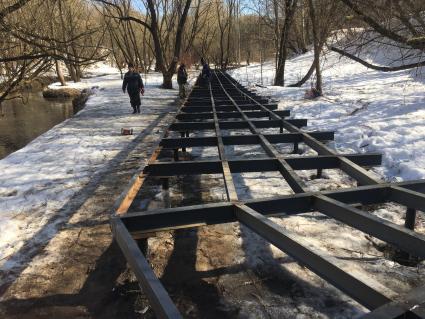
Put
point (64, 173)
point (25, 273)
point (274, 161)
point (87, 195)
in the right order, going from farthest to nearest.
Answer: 1. point (64, 173)
2. point (87, 195)
3. point (274, 161)
4. point (25, 273)

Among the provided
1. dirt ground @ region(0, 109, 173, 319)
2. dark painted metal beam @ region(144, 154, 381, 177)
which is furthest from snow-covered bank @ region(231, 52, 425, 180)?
dirt ground @ region(0, 109, 173, 319)

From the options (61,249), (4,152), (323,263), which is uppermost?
(323,263)

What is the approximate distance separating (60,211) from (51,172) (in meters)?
1.94

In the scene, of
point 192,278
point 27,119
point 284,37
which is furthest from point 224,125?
point 27,119

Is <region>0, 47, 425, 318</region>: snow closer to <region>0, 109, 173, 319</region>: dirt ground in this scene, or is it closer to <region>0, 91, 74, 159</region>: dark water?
<region>0, 109, 173, 319</region>: dirt ground

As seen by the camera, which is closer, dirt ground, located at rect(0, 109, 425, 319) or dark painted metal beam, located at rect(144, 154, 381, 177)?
dirt ground, located at rect(0, 109, 425, 319)

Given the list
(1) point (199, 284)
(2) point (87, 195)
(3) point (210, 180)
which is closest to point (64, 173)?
(2) point (87, 195)

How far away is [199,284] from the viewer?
3.22 m

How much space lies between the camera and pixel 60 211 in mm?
4938

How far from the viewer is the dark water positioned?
48.4 ft

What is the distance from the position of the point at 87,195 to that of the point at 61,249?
5.17 feet

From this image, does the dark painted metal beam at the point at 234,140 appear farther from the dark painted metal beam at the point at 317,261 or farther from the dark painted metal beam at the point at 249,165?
the dark painted metal beam at the point at 317,261

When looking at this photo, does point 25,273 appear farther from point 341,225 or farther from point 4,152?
point 4,152

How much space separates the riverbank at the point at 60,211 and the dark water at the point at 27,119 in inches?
172
